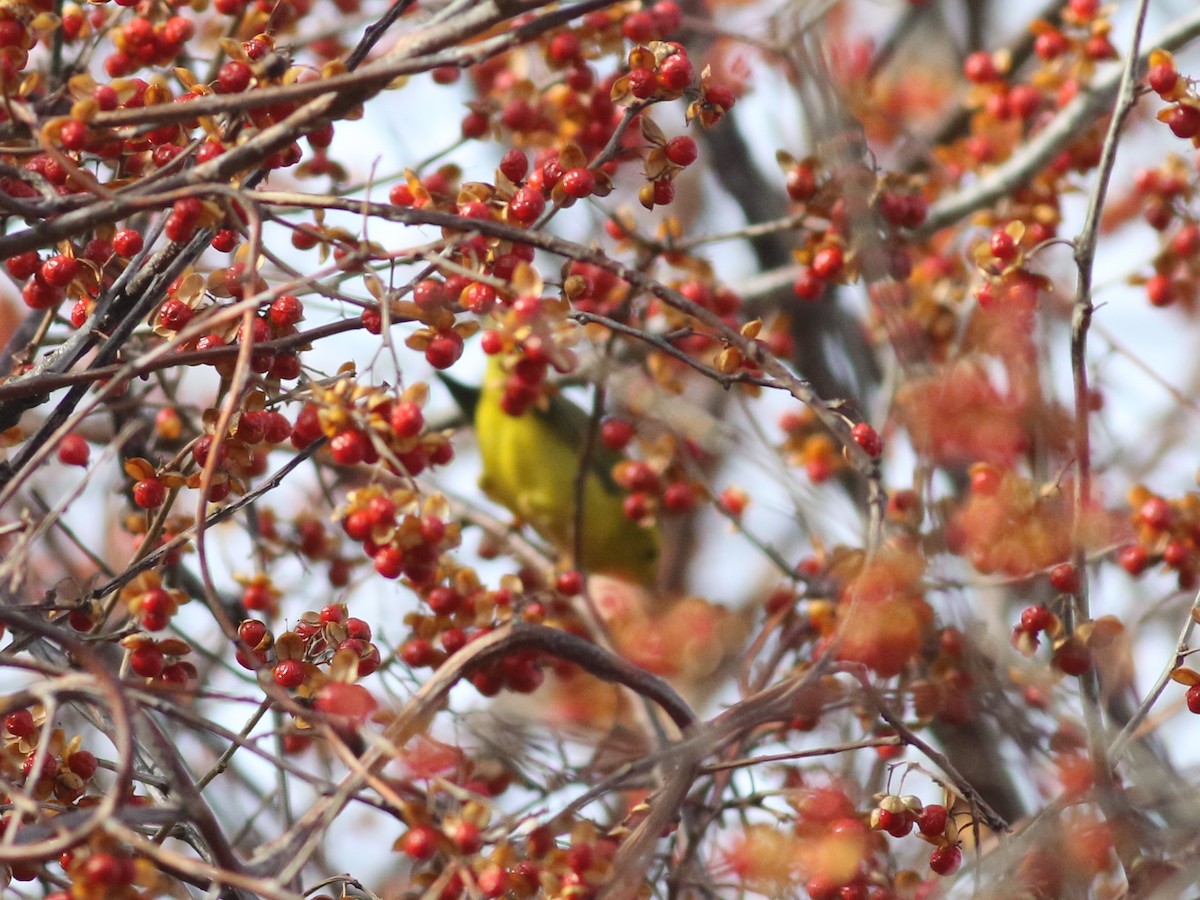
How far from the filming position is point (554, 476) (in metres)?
5.42

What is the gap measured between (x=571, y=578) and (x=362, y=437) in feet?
5.74

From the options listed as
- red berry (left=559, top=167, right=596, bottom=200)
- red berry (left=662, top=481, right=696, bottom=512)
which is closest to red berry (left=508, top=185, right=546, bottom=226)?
red berry (left=559, top=167, right=596, bottom=200)

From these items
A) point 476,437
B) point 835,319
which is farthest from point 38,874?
point 476,437

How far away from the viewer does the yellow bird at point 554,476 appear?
5348mm

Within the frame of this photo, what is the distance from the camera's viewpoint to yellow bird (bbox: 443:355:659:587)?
5348 mm

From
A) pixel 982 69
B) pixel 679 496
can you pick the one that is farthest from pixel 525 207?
pixel 982 69

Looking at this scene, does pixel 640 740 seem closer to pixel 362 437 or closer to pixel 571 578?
pixel 571 578

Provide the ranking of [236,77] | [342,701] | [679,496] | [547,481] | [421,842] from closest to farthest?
1. [421,842]
2. [342,701]
3. [236,77]
4. [679,496]
5. [547,481]

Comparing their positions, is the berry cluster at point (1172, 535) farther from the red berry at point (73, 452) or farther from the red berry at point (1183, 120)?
the red berry at point (73, 452)

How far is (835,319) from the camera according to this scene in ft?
14.7

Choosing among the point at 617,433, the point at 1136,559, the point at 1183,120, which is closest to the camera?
the point at 1183,120

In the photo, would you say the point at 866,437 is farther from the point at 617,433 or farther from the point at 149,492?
the point at 617,433

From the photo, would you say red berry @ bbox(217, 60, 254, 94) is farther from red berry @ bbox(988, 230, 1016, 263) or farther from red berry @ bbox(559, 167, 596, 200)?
red berry @ bbox(988, 230, 1016, 263)

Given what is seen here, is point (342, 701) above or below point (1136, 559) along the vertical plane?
below
